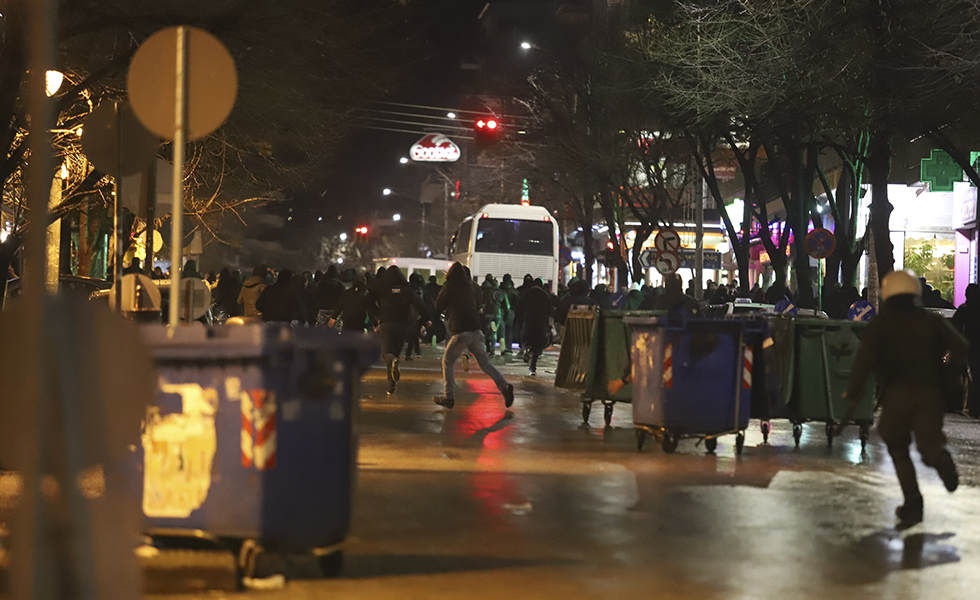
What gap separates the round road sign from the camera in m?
27.2

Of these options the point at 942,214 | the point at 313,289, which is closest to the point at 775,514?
the point at 313,289

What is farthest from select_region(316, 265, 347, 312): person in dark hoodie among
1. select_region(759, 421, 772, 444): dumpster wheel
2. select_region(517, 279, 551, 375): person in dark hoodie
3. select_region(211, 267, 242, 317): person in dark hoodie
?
select_region(759, 421, 772, 444): dumpster wheel

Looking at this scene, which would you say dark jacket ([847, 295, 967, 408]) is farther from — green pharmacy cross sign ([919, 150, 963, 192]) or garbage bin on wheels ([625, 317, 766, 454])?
green pharmacy cross sign ([919, 150, 963, 192])

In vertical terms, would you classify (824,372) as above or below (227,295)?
below

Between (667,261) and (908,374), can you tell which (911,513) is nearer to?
(908,374)

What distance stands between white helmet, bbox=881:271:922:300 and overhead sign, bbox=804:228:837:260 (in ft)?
56.2

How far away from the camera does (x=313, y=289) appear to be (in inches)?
1193

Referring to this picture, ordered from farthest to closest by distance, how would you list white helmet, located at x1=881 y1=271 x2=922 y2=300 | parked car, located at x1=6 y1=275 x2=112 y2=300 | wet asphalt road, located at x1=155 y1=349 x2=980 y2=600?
1. parked car, located at x1=6 y1=275 x2=112 y2=300
2. white helmet, located at x1=881 y1=271 x2=922 y2=300
3. wet asphalt road, located at x1=155 y1=349 x2=980 y2=600

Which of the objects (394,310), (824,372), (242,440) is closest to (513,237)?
(394,310)

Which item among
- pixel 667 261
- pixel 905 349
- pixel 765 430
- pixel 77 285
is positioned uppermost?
pixel 667 261

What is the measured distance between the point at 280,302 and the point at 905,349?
31.7ft

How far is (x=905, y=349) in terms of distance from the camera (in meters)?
8.89

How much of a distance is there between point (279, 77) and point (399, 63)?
2897 millimetres

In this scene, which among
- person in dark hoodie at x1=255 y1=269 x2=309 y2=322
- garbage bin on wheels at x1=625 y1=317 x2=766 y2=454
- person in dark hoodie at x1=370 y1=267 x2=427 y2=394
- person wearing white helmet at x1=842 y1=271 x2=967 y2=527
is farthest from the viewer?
person in dark hoodie at x1=370 y1=267 x2=427 y2=394
